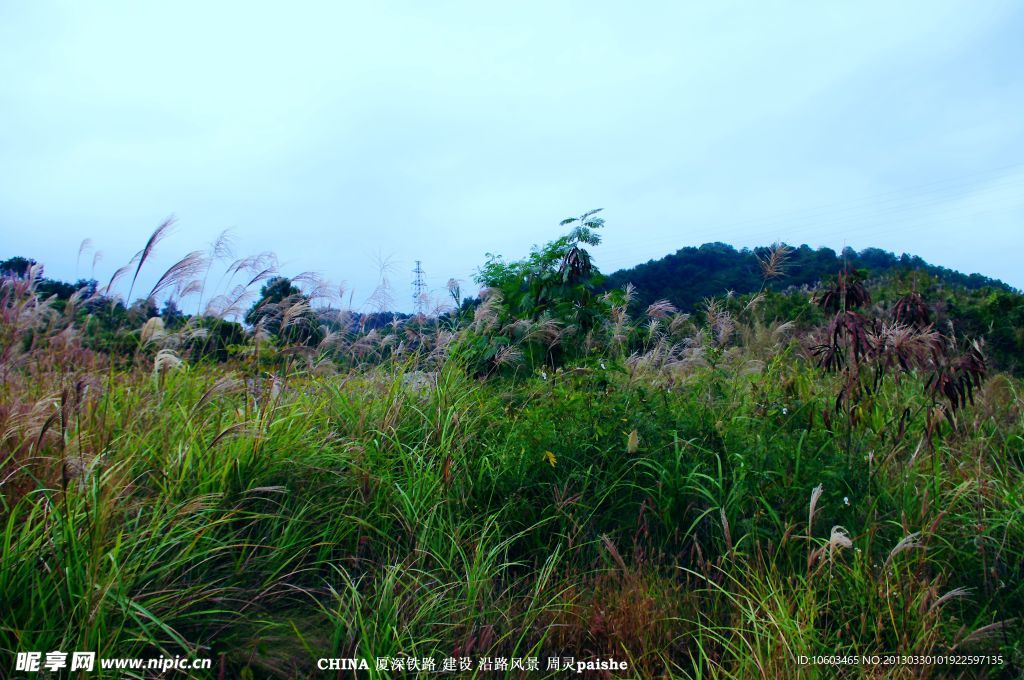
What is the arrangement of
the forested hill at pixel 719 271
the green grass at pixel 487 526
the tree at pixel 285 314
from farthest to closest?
the forested hill at pixel 719 271, the tree at pixel 285 314, the green grass at pixel 487 526

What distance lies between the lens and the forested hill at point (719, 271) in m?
17.5

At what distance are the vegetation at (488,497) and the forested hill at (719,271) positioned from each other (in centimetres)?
1210

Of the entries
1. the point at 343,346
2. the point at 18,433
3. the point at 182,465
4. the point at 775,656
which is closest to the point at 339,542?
the point at 182,465

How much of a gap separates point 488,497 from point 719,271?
18.3 metres

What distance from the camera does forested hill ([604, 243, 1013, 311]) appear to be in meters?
17.5

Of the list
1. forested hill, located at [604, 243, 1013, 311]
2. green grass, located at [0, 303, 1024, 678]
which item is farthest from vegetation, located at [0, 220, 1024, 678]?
forested hill, located at [604, 243, 1013, 311]

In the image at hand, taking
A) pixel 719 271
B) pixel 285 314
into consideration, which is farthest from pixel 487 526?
pixel 719 271

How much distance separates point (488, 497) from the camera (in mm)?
3664

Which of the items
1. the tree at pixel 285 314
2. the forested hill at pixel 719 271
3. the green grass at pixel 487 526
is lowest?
the green grass at pixel 487 526

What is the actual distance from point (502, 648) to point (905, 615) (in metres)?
1.61

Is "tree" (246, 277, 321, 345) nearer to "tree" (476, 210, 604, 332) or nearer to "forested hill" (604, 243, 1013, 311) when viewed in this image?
"tree" (476, 210, 604, 332)

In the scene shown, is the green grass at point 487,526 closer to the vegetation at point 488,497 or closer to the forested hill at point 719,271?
the vegetation at point 488,497

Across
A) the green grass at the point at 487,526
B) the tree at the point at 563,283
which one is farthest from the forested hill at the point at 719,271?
the green grass at the point at 487,526

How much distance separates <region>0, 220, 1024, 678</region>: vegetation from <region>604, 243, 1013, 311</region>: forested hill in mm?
12103
